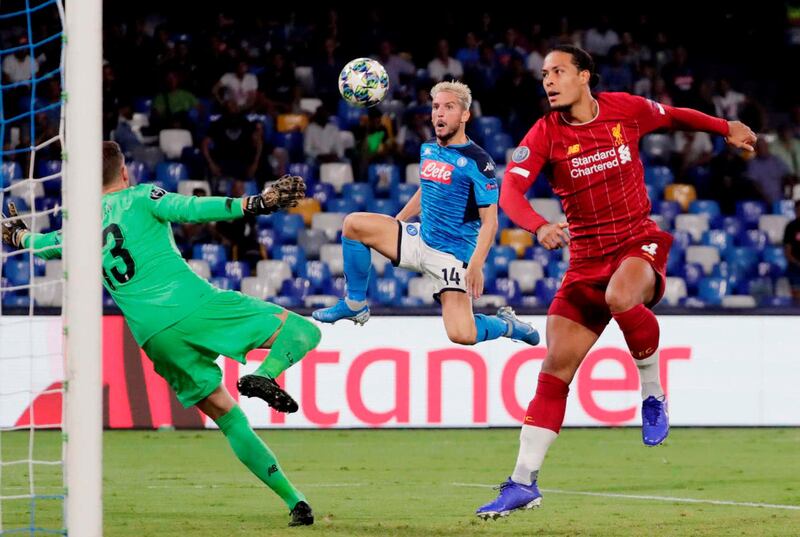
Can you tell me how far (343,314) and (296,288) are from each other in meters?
6.08

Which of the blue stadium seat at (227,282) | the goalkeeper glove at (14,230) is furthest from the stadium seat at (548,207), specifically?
the goalkeeper glove at (14,230)

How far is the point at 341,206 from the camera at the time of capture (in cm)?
1655

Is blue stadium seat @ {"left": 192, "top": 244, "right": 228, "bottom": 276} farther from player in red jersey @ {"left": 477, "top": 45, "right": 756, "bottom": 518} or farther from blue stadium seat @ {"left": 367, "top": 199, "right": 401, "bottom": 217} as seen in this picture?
player in red jersey @ {"left": 477, "top": 45, "right": 756, "bottom": 518}

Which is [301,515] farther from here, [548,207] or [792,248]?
[792,248]

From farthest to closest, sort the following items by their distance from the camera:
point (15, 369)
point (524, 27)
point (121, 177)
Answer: point (524, 27), point (15, 369), point (121, 177)

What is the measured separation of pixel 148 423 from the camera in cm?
1345

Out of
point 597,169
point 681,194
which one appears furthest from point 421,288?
point 597,169

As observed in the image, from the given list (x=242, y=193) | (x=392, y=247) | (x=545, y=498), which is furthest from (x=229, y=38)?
(x=545, y=498)

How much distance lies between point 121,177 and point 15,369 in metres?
6.42

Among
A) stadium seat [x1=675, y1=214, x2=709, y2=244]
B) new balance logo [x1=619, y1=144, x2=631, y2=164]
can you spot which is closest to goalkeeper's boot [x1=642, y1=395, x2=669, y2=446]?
new balance logo [x1=619, y1=144, x2=631, y2=164]

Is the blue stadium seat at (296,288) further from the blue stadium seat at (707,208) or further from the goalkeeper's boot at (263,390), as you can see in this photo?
the goalkeeper's boot at (263,390)

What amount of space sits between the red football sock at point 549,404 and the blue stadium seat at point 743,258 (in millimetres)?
9782

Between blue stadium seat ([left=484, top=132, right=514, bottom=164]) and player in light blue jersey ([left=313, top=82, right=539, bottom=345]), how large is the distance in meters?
7.50

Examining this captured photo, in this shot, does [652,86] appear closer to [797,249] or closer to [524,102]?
[524,102]
